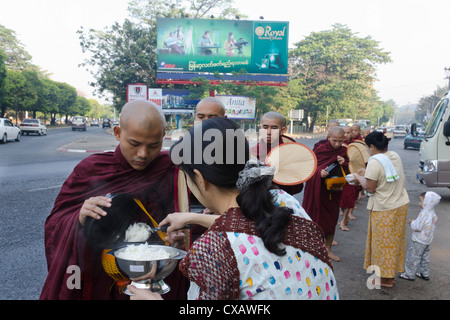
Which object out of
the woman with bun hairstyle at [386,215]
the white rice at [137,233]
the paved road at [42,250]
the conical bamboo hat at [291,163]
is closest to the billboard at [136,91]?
the paved road at [42,250]

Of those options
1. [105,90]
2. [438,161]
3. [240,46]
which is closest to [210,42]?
[240,46]

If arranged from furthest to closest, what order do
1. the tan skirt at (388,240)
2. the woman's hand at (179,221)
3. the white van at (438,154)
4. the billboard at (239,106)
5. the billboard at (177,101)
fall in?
1. the billboard at (177,101)
2. the billboard at (239,106)
3. the white van at (438,154)
4. the tan skirt at (388,240)
5. the woman's hand at (179,221)

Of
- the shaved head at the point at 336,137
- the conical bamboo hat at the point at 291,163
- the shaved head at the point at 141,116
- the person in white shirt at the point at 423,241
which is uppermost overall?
the shaved head at the point at 141,116

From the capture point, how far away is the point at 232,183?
1.29 m

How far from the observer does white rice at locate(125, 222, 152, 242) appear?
1.68 metres

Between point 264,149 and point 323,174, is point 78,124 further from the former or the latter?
point 264,149

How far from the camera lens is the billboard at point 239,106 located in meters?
22.5

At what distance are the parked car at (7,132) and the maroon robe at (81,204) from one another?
20631mm

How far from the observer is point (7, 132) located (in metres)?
20.0

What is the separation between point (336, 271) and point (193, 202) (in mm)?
2766

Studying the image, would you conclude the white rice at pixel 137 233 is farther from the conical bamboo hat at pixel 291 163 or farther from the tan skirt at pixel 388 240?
the tan skirt at pixel 388 240

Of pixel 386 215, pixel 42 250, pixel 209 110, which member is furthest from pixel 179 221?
pixel 42 250
